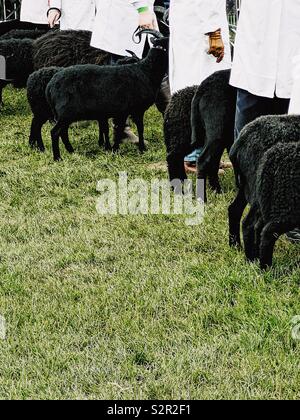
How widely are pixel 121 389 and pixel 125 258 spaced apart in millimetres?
1605

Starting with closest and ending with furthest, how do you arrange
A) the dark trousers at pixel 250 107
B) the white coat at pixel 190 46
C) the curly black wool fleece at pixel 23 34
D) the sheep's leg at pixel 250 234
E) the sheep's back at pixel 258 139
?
the sheep's back at pixel 258 139, the sheep's leg at pixel 250 234, the dark trousers at pixel 250 107, the white coat at pixel 190 46, the curly black wool fleece at pixel 23 34

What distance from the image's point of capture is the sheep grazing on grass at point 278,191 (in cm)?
400

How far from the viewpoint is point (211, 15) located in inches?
222

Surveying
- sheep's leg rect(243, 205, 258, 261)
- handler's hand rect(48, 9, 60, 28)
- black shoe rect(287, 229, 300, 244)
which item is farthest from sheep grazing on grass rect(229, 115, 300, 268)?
handler's hand rect(48, 9, 60, 28)

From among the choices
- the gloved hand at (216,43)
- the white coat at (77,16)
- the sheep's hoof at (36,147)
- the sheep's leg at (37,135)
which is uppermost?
the gloved hand at (216,43)

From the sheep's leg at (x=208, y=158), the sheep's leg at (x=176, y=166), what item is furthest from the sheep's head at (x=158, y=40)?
the sheep's leg at (x=208, y=158)

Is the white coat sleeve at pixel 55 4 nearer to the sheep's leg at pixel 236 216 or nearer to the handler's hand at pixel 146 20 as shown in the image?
the handler's hand at pixel 146 20

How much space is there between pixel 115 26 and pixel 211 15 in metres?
2.32

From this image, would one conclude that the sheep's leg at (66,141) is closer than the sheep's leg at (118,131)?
Yes

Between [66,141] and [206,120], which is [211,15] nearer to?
[206,120]

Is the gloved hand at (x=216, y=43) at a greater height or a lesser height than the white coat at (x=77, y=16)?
greater

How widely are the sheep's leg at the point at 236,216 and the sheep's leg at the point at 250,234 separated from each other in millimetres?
264

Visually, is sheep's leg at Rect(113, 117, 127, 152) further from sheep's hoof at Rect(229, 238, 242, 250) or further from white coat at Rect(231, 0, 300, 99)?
sheep's hoof at Rect(229, 238, 242, 250)
